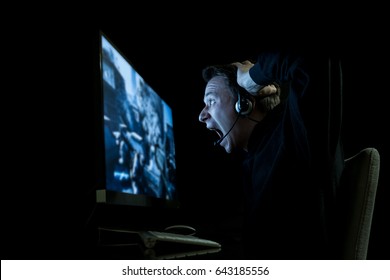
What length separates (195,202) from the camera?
93.7 inches

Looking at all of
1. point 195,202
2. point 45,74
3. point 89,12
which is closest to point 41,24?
point 45,74

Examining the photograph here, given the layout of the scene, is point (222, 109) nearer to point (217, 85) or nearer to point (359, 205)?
point (217, 85)

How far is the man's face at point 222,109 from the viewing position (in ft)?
5.34

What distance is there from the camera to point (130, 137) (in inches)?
49.5

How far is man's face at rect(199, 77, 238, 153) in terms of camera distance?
1.63 metres

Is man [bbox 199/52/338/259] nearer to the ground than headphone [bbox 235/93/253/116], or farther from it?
nearer to the ground

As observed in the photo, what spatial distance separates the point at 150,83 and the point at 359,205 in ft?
3.43

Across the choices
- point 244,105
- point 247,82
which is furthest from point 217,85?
point 247,82

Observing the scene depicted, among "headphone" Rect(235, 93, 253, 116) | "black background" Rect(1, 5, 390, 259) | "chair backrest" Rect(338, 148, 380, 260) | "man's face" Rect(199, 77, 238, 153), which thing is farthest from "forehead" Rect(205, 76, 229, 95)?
"chair backrest" Rect(338, 148, 380, 260)

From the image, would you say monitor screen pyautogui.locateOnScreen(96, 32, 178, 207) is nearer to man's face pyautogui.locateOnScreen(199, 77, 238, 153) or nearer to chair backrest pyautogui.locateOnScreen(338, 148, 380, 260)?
man's face pyautogui.locateOnScreen(199, 77, 238, 153)

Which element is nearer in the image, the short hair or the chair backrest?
the chair backrest

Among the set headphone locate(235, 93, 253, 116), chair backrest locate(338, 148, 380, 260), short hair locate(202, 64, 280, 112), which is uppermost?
short hair locate(202, 64, 280, 112)

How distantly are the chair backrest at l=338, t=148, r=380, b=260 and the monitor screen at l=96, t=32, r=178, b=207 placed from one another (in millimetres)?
600

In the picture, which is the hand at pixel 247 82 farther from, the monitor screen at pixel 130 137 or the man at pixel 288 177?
the monitor screen at pixel 130 137
